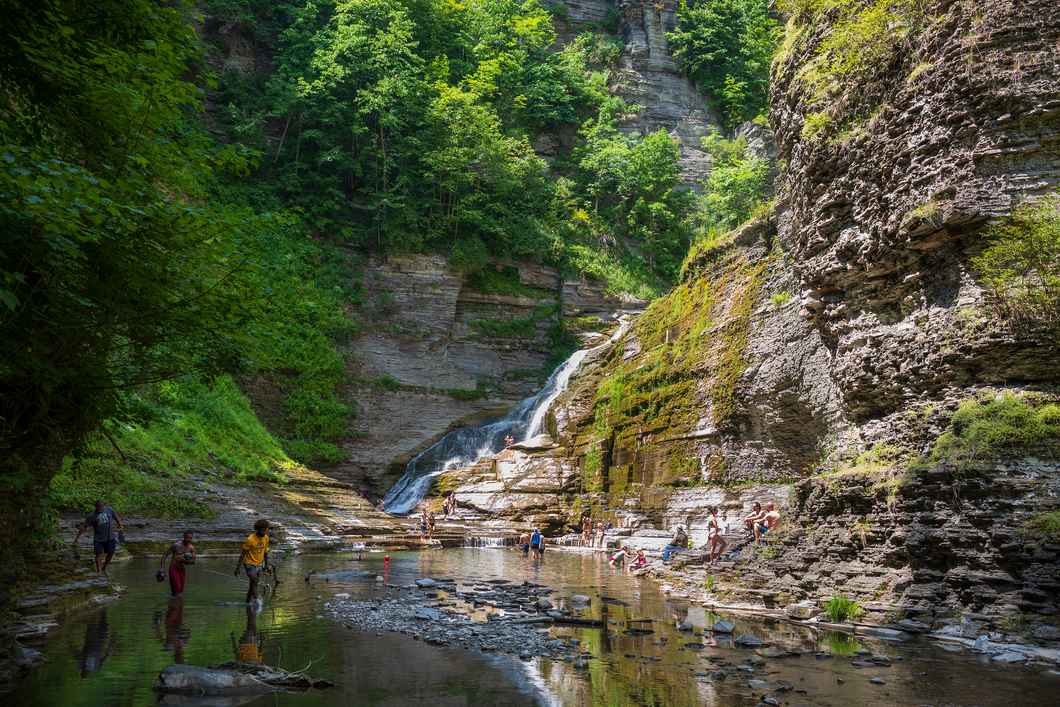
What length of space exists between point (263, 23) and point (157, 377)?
142ft

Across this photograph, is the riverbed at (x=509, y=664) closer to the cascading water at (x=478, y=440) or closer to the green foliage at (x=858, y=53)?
the green foliage at (x=858, y=53)

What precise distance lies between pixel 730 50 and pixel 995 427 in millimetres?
46801

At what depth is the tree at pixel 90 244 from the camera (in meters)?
4.47

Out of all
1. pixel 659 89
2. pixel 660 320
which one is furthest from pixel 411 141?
pixel 659 89

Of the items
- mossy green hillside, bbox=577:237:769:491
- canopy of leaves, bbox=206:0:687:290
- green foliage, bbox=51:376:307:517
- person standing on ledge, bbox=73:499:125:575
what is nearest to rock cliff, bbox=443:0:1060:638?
mossy green hillside, bbox=577:237:769:491

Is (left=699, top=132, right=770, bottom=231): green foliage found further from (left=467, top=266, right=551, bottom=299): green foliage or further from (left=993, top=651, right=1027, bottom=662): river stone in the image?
(left=993, top=651, right=1027, bottom=662): river stone

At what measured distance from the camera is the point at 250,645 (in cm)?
625

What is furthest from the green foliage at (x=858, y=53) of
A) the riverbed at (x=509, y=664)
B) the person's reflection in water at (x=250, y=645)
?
the person's reflection in water at (x=250, y=645)

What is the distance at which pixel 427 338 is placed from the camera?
1361 inches

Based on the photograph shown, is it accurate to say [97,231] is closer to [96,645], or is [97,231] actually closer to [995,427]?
[96,645]

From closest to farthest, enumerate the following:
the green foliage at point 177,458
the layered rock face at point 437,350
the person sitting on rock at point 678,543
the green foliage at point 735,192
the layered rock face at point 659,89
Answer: the green foliage at point 177,458 < the person sitting on rock at point 678,543 < the layered rock face at point 437,350 < the green foliage at point 735,192 < the layered rock face at point 659,89

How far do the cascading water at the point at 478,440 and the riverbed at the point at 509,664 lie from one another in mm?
19367

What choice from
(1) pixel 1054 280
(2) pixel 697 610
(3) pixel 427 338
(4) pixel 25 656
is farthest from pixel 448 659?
(3) pixel 427 338

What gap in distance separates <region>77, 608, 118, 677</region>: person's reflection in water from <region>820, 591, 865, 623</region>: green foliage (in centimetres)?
858
